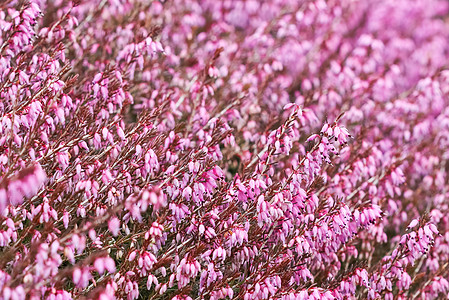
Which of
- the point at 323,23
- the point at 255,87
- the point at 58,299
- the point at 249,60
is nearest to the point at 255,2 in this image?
the point at 323,23

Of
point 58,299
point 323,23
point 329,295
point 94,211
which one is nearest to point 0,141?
point 94,211

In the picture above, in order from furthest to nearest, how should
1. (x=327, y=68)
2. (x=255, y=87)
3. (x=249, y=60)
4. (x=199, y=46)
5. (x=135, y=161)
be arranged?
(x=327, y=68), (x=199, y=46), (x=249, y=60), (x=255, y=87), (x=135, y=161)

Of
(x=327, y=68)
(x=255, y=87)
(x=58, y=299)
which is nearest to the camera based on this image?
(x=58, y=299)

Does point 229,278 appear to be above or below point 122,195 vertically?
below

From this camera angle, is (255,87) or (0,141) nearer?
(0,141)

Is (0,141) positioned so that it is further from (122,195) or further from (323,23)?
(323,23)

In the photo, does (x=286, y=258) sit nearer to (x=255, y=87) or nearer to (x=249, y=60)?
(x=255, y=87)

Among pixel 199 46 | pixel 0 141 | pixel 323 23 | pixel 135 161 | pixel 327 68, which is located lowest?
pixel 327 68
